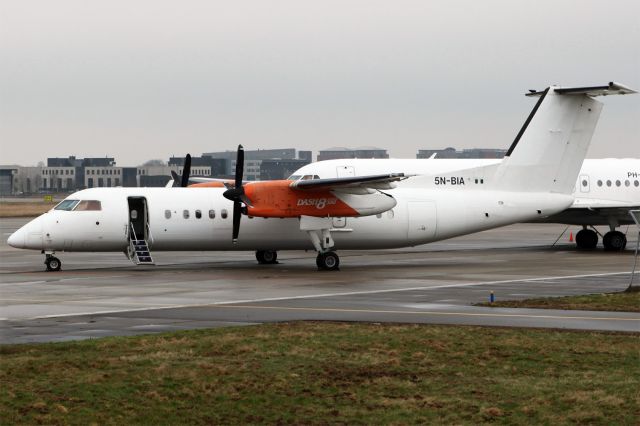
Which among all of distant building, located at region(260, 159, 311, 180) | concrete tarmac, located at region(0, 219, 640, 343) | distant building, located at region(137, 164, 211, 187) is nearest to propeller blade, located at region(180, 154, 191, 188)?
concrete tarmac, located at region(0, 219, 640, 343)

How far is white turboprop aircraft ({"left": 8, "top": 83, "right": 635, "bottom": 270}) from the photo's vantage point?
33656mm

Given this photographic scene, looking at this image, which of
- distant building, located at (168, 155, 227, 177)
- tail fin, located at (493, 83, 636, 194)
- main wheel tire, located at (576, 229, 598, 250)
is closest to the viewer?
tail fin, located at (493, 83, 636, 194)

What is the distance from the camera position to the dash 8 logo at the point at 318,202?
3425cm

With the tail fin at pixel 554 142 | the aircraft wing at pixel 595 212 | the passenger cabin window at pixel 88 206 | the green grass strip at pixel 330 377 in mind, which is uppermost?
the tail fin at pixel 554 142

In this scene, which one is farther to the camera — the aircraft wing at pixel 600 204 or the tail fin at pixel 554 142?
Answer: the aircraft wing at pixel 600 204

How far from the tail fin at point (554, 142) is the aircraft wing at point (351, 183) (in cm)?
631

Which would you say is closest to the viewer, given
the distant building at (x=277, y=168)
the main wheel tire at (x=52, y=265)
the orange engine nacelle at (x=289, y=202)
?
the orange engine nacelle at (x=289, y=202)

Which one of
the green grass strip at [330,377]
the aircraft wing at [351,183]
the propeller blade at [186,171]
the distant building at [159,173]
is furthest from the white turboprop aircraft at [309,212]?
the distant building at [159,173]

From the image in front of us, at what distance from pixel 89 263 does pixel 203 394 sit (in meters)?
26.0

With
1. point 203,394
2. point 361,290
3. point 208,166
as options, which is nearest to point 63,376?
point 203,394

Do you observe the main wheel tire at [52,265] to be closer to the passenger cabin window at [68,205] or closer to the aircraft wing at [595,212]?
the passenger cabin window at [68,205]

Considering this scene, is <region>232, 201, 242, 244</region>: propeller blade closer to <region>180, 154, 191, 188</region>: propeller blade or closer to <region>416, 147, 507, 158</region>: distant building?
<region>180, 154, 191, 188</region>: propeller blade

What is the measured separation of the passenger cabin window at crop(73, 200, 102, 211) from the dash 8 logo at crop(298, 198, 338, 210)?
7233 mm

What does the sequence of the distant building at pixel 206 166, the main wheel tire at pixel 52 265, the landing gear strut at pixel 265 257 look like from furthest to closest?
1. the distant building at pixel 206 166
2. the landing gear strut at pixel 265 257
3. the main wheel tire at pixel 52 265
